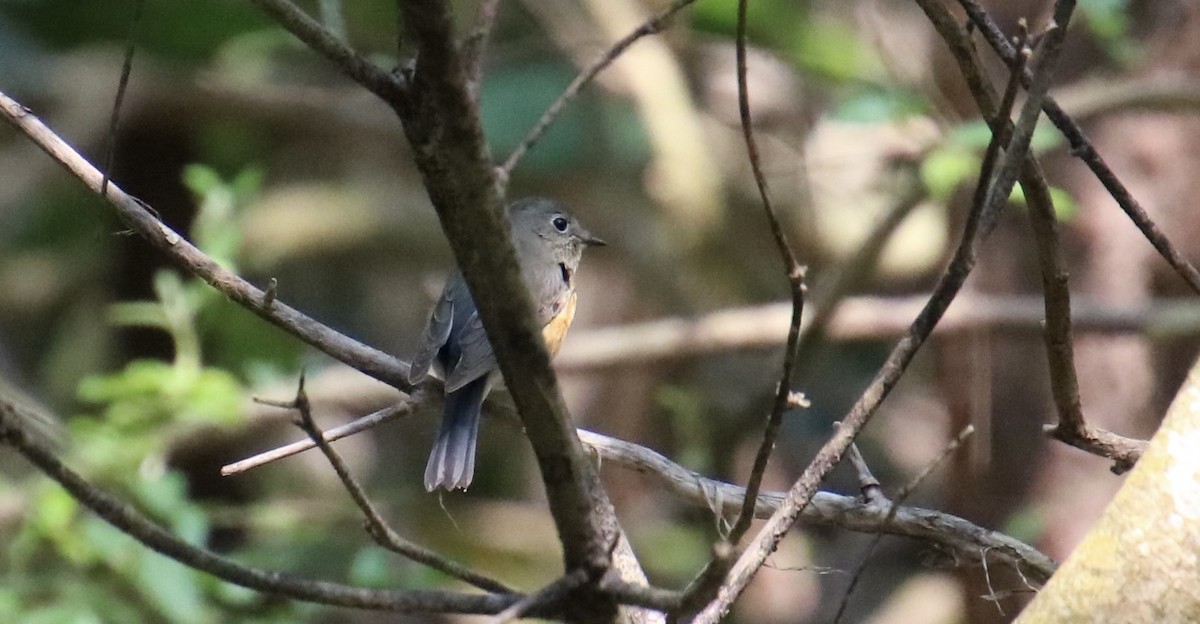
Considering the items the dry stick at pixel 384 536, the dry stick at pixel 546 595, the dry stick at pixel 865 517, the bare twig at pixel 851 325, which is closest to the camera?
the dry stick at pixel 546 595

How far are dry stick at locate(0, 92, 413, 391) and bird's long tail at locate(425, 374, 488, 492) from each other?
795mm

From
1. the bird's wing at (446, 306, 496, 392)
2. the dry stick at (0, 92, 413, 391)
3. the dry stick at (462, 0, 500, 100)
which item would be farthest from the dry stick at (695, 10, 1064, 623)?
the bird's wing at (446, 306, 496, 392)

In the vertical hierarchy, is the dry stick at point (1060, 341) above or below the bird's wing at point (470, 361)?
above

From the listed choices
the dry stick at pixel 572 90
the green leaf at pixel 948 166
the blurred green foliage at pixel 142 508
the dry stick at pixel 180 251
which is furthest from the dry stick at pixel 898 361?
the blurred green foliage at pixel 142 508

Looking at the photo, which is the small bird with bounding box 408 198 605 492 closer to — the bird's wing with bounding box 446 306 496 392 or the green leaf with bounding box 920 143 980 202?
the bird's wing with bounding box 446 306 496 392

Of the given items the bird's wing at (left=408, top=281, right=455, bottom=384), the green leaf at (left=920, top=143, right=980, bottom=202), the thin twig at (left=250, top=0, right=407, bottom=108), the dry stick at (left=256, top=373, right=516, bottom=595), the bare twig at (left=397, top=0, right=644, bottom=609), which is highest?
the thin twig at (left=250, top=0, right=407, bottom=108)

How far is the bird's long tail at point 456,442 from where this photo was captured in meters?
3.05

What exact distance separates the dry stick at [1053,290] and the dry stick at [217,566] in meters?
0.88

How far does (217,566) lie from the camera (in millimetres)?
1349

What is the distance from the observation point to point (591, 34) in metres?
5.86

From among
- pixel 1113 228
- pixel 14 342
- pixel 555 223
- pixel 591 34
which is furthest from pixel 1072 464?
pixel 14 342

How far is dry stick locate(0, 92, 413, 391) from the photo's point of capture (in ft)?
6.23

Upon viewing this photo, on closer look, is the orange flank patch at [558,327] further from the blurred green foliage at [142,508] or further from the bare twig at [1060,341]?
the bare twig at [1060,341]

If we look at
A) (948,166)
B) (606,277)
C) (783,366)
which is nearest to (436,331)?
(948,166)
